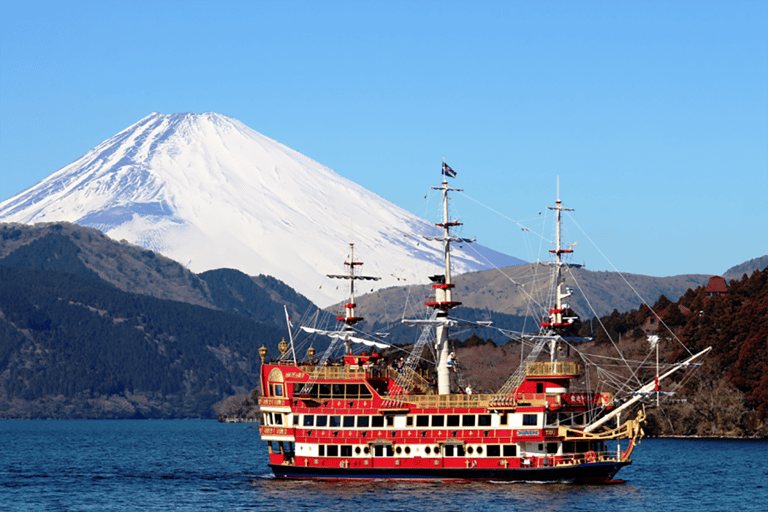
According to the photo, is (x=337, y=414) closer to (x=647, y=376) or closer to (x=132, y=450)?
(x=132, y=450)

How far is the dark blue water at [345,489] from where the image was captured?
5328cm

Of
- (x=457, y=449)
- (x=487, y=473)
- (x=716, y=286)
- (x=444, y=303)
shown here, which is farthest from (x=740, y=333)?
(x=457, y=449)

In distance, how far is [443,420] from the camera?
193 feet

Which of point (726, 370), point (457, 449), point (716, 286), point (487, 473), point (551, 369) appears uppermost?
point (716, 286)

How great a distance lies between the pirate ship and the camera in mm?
57312

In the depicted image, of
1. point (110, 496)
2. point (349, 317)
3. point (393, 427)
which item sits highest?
point (349, 317)

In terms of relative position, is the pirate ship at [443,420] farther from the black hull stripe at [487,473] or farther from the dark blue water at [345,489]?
the dark blue water at [345,489]

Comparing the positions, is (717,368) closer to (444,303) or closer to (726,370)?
(726,370)

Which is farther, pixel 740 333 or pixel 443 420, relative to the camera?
pixel 740 333

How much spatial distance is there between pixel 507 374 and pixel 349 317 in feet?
192

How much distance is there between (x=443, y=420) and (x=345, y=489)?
20.5 feet

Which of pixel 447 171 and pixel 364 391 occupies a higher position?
pixel 447 171

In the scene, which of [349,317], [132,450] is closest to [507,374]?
[132,450]

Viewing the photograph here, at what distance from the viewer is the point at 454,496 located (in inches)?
2147
